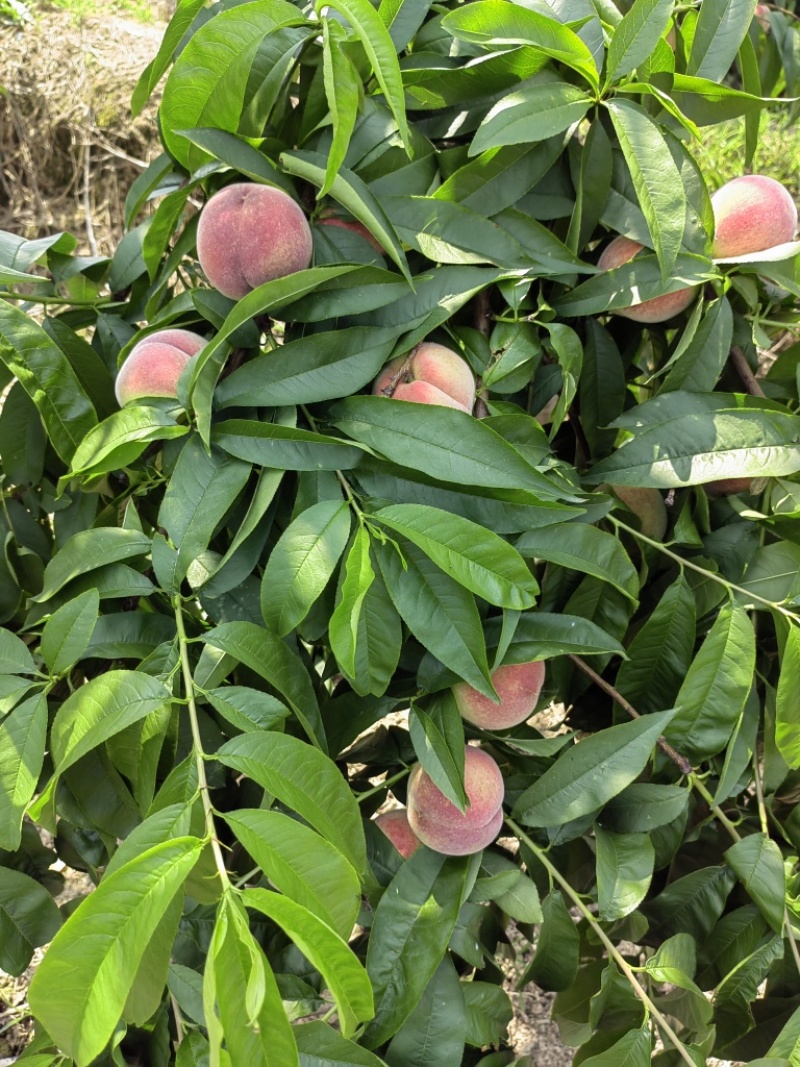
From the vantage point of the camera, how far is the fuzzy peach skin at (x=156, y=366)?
2.01ft

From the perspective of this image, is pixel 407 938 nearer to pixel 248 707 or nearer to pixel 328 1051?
pixel 328 1051

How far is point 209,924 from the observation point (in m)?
0.71

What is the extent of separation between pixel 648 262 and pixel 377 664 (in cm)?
35

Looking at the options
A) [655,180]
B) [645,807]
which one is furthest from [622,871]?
[655,180]

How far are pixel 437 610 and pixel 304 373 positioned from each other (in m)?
0.19

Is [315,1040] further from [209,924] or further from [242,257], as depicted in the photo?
[242,257]

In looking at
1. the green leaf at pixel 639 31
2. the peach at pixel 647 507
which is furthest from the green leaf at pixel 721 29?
the peach at pixel 647 507

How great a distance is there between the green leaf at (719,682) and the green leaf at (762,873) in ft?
0.32

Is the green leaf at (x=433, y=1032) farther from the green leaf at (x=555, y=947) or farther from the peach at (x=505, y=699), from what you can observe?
the peach at (x=505, y=699)

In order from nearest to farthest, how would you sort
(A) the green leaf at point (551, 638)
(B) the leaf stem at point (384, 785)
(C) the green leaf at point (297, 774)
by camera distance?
(C) the green leaf at point (297, 774) → (A) the green leaf at point (551, 638) → (B) the leaf stem at point (384, 785)

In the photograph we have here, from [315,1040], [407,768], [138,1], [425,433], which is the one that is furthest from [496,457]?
[138,1]

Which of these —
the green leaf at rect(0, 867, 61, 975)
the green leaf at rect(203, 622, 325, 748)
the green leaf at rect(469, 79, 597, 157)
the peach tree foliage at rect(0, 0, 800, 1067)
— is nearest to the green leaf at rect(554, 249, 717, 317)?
the peach tree foliage at rect(0, 0, 800, 1067)

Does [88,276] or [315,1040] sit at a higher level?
[88,276]

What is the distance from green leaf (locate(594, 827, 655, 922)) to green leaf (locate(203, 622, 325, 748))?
0.80 ft
